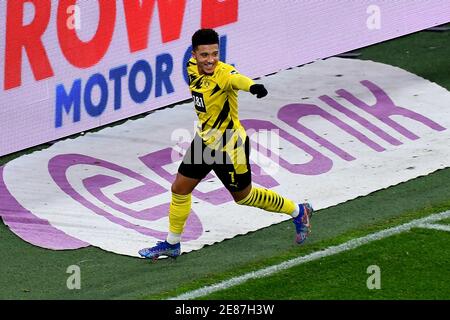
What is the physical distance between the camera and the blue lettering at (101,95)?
43.5 ft

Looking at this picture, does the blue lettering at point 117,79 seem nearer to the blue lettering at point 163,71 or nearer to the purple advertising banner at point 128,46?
the purple advertising banner at point 128,46

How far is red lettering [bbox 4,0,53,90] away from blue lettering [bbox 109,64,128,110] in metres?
0.76

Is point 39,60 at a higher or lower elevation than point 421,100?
higher

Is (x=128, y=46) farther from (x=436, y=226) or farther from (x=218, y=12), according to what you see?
(x=436, y=226)

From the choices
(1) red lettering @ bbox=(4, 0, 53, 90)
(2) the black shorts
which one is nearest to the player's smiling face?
(2) the black shorts

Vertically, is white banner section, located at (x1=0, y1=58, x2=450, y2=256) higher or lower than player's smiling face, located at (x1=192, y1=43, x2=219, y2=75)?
→ lower

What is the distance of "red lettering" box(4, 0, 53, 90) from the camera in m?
12.6

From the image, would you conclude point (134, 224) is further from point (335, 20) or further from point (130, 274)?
point (335, 20)

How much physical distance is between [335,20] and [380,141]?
2.07m

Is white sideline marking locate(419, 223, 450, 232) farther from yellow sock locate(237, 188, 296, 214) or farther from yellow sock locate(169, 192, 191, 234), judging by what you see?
yellow sock locate(169, 192, 191, 234)

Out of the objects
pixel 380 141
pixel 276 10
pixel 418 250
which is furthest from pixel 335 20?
pixel 418 250

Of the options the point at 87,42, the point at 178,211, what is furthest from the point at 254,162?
the point at 178,211

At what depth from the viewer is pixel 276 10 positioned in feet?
48.1

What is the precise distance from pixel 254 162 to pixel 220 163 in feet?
7.67
